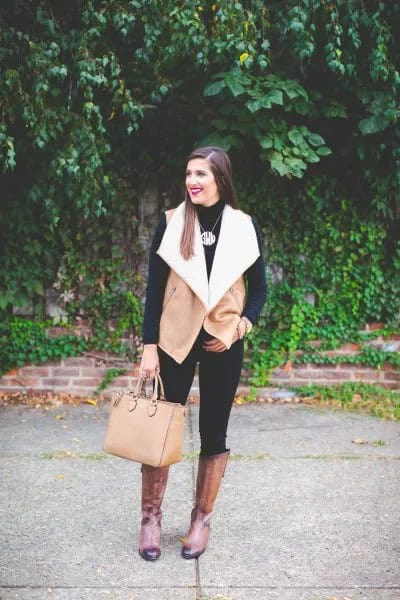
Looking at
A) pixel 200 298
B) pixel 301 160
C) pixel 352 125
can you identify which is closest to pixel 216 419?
pixel 200 298

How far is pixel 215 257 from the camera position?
115 inches

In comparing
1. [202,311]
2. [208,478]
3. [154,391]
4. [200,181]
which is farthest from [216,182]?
[208,478]

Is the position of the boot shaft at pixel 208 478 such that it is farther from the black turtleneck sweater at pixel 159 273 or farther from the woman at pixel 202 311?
the black turtleneck sweater at pixel 159 273

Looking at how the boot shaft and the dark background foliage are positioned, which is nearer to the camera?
the boot shaft

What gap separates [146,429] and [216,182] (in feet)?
3.59

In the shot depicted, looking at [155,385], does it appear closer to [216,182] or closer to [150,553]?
[150,553]

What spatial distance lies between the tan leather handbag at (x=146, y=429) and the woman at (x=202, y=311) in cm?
15

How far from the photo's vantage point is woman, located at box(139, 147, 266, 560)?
2896mm

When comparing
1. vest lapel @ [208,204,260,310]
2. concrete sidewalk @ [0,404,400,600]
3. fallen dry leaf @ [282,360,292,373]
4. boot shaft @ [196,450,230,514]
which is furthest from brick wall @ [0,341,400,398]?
vest lapel @ [208,204,260,310]

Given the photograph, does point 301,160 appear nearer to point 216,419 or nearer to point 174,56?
point 174,56

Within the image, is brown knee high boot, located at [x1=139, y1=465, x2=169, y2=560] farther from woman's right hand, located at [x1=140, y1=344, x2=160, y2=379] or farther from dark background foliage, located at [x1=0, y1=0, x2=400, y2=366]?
dark background foliage, located at [x1=0, y1=0, x2=400, y2=366]

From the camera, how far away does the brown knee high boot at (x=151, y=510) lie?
2.98 metres

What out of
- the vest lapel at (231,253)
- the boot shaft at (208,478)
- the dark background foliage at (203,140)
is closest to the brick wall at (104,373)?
the dark background foliage at (203,140)

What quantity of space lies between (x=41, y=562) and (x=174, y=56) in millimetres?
3141
